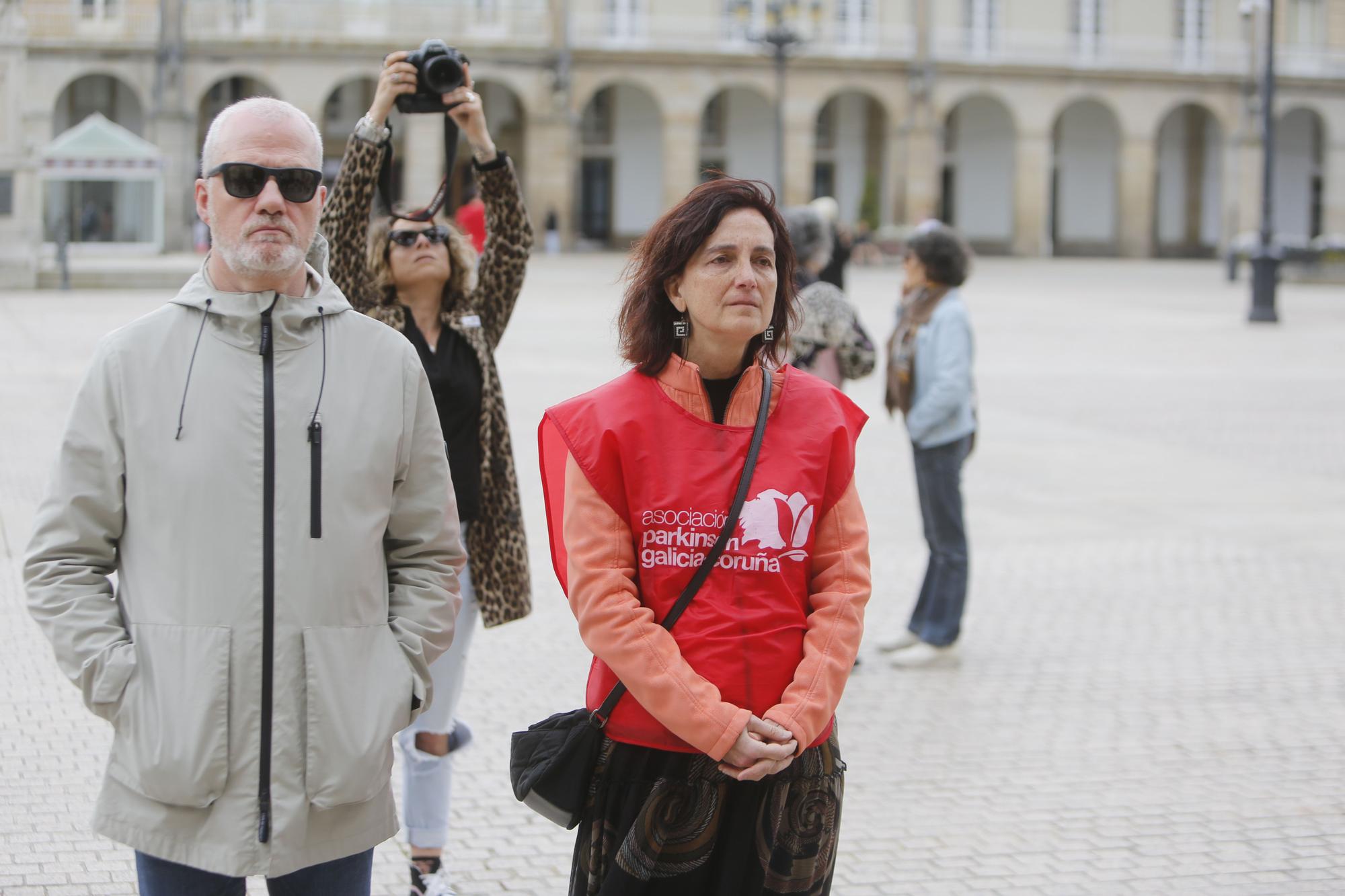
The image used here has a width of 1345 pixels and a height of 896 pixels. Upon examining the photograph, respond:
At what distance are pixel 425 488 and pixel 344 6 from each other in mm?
45010

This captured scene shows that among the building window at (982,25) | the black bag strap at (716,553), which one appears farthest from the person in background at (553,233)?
the black bag strap at (716,553)

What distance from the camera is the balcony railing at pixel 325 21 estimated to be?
4491 cm

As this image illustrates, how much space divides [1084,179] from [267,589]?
5508 cm

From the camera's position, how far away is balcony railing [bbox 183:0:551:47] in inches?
1768

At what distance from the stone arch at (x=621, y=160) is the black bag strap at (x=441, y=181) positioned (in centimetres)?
4700

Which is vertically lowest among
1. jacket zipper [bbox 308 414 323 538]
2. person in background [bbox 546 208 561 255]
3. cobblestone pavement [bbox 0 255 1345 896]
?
cobblestone pavement [bbox 0 255 1345 896]

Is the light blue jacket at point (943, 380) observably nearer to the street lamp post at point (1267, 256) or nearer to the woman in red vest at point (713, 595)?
the woman in red vest at point (713, 595)

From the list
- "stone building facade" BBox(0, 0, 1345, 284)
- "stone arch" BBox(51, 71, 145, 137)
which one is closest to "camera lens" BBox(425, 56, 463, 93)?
"stone building facade" BBox(0, 0, 1345, 284)

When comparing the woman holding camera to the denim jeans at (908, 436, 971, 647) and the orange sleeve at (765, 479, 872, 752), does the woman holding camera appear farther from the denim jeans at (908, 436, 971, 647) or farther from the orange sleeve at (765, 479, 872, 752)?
the denim jeans at (908, 436, 971, 647)

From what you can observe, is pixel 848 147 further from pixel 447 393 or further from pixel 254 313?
pixel 254 313

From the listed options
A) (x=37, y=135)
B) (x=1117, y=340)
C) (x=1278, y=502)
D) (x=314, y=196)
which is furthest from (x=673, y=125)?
(x=314, y=196)

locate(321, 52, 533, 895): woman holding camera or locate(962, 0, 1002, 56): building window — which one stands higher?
locate(962, 0, 1002, 56): building window

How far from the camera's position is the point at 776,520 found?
291 centimetres

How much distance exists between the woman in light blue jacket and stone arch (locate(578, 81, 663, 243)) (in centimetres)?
4467
